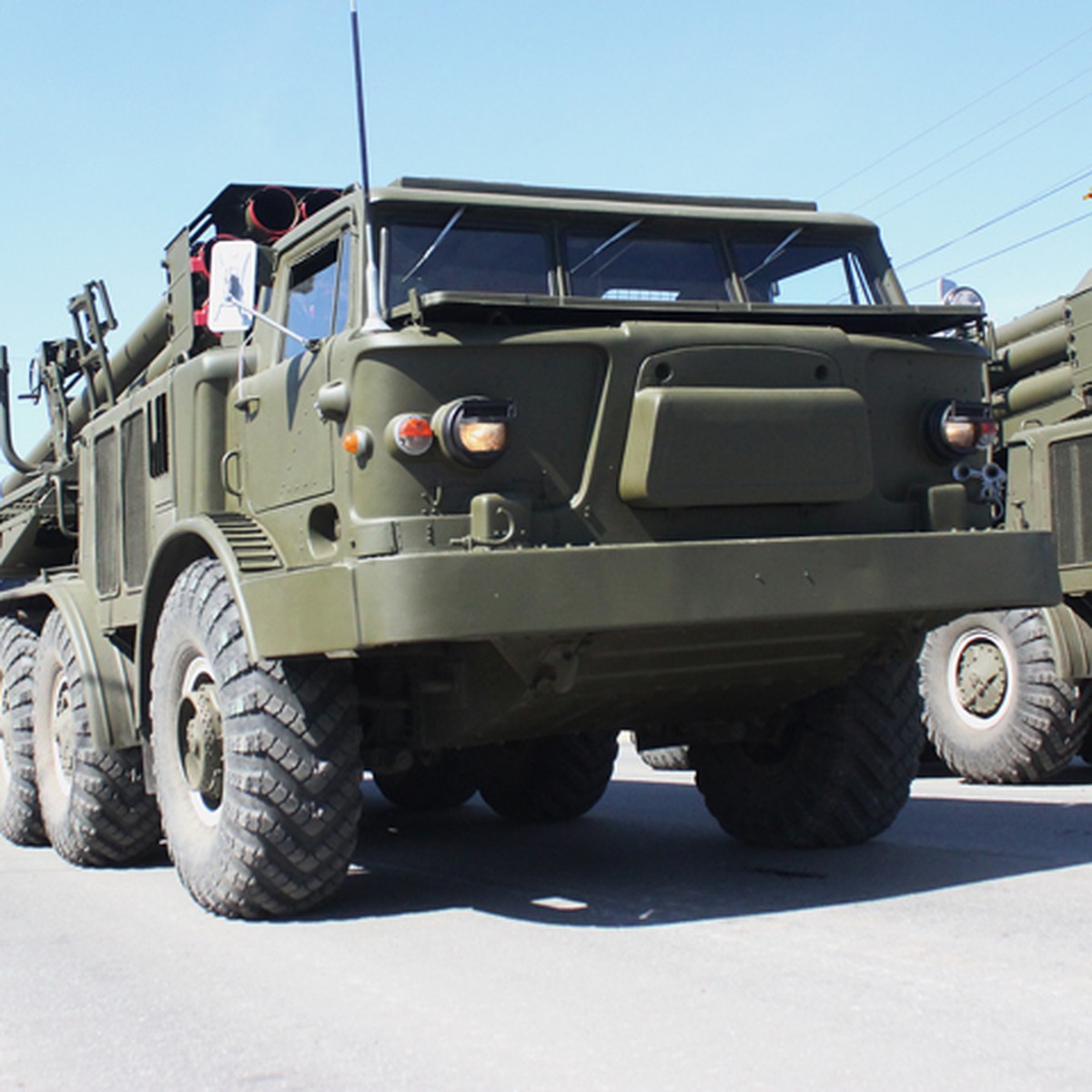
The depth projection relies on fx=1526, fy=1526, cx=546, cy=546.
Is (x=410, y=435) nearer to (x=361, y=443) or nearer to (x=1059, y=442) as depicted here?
(x=361, y=443)

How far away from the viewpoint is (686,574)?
4957 mm

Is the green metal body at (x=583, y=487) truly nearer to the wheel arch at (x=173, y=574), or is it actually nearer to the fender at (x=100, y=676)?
the wheel arch at (x=173, y=574)

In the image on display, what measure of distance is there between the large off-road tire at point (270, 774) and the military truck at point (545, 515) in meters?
0.01

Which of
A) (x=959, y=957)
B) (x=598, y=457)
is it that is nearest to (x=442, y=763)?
(x=598, y=457)

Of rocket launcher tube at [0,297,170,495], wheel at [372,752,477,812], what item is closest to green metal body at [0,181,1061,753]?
rocket launcher tube at [0,297,170,495]

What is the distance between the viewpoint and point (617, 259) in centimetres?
596

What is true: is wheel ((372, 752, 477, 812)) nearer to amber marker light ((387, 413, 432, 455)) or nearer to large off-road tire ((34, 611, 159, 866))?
large off-road tire ((34, 611, 159, 866))

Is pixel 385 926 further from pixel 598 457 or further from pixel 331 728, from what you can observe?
pixel 598 457

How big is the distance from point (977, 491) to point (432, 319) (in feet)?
7.29

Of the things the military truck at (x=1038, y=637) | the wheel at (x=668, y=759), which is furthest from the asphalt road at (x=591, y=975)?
the wheel at (x=668, y=759)

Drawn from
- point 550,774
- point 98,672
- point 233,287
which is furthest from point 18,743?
point 233,287

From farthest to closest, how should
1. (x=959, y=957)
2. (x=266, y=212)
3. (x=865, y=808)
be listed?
(x=266, y=212) → (x=865, y=808) → (x=959, y=957)

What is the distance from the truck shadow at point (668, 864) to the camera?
5.60m

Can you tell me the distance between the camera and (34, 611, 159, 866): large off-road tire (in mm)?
7270
